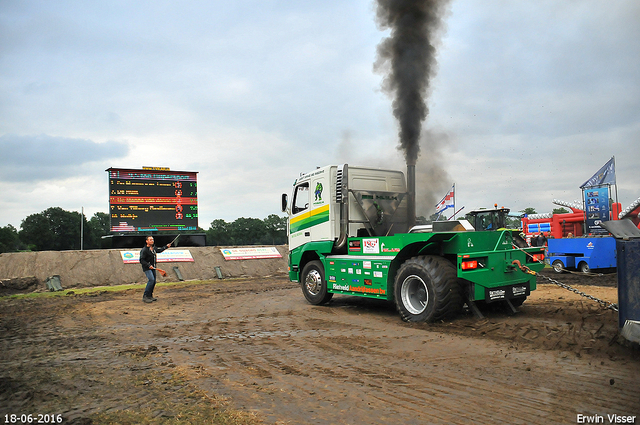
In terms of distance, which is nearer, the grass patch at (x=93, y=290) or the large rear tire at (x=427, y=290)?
the large rear tire at (x=427, y=290)

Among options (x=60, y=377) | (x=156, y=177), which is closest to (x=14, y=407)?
(x=60, y=377)

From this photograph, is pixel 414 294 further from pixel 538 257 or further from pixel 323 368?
pixel 323 368

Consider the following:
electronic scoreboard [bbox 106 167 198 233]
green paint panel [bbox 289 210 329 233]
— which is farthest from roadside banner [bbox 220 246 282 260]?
green paint panel [bbox 289 210 329 233]

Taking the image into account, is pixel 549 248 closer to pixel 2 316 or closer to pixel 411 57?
pixel 411 57

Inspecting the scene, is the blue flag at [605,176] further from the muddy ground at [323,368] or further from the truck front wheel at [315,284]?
the truck front wheel at [315,284]

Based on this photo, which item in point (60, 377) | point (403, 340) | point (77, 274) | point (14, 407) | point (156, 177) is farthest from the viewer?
point (156, 177)

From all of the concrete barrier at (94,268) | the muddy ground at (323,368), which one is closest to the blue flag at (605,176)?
the muddy ground at (323,368)

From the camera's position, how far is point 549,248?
61.2 ft

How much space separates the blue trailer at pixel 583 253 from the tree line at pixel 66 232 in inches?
1387

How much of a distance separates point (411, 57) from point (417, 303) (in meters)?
6.91

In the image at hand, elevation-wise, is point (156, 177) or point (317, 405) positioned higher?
point (156, 177)

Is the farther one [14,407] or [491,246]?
[491,246]

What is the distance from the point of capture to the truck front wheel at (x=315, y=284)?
10750 mm

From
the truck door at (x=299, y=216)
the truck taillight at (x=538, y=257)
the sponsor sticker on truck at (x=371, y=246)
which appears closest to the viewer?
the truck taillight at (x=538, y=257)
